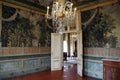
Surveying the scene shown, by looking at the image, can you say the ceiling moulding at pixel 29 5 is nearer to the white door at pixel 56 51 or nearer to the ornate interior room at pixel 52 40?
the ornate interior room at pixel 52 40

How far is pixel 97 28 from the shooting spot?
6629mm

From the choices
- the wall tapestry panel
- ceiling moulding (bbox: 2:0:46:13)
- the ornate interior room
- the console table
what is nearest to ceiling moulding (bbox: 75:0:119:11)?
the ornate interior room

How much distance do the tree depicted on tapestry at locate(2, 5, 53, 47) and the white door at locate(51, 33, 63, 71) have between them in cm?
40

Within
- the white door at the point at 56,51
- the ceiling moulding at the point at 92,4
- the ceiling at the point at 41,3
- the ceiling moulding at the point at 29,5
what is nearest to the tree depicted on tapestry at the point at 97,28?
the ceiling moulding at the point at 92,4

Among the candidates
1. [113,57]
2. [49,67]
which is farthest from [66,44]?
[113,57]

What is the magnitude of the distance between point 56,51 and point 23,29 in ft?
8.26

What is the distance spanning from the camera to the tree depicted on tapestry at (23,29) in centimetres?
648

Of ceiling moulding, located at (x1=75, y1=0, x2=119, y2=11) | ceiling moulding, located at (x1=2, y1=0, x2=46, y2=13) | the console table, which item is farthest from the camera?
ceiling moulding, located at (x1=2, y1=0, x2=46, y2=13)

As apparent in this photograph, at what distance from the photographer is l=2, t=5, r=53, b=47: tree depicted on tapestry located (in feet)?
21.2

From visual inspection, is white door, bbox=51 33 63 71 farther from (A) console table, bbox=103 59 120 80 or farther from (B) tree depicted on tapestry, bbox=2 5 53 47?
(A) console table, bbox=103 59 120 80

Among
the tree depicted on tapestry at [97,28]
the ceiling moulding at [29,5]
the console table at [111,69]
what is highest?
the ceiling moulding at [29,5]

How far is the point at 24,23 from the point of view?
7.29 meters

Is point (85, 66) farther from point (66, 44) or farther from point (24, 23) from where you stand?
point (66, 44)

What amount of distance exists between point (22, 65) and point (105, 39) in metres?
4.31
